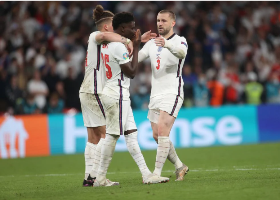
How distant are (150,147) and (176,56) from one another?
7333mm

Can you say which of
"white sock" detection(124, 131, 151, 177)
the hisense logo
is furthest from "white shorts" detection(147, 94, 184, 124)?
the hisense logo

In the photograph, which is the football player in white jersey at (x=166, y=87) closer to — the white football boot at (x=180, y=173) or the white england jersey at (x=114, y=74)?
the white football boot at (x=180, y=173)

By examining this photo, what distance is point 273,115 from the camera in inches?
612

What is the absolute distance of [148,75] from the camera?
16531 mm

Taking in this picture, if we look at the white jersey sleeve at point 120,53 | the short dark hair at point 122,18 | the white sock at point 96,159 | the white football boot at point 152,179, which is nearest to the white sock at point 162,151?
the white football boot at point 152,179

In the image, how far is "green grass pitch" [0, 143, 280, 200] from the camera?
6.33 metres

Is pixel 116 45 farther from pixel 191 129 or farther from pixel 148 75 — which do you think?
pixel 148 75

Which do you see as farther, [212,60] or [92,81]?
[212,60]

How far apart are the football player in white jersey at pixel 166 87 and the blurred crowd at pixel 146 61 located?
25.1ft

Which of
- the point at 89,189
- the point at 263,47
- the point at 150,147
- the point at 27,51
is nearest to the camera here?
the point at 89,189

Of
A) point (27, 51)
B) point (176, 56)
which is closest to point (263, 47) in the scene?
point (27, 51)

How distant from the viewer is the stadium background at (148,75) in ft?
48.0

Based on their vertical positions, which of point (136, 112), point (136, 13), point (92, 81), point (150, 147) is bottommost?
point (150, 147)

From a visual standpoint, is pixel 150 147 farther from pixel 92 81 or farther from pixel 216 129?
pixel 92 81
